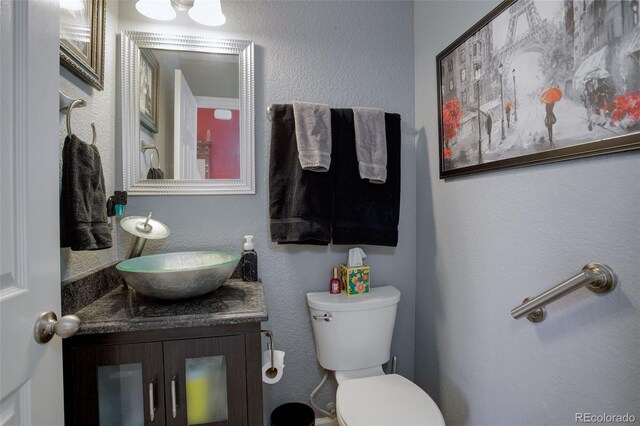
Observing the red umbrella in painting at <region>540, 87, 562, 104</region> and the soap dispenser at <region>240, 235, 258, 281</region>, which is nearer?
the red umbrella in painting at <region>540, 87, 562, 104</region>

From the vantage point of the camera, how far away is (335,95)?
4.60 feet

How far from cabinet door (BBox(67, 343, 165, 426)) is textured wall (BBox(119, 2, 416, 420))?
1.82ft

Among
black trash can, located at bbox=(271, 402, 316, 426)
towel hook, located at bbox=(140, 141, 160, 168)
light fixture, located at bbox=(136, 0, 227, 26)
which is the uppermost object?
light fixture, located at bbox=(136, 0, 227, 26)

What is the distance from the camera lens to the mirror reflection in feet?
4.13

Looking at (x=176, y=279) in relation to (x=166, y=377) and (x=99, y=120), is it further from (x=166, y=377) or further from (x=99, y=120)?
(x=99, y=120)

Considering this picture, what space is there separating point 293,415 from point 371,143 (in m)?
1.34

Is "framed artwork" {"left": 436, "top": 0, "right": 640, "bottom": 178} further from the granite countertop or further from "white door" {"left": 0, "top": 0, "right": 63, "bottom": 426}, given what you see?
"white door" {"left": 0, "top": 0, "right": 63, "bottom": 426}

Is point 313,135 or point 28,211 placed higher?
point 313,135

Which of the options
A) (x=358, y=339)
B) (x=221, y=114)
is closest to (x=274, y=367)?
(x=358, y=339)

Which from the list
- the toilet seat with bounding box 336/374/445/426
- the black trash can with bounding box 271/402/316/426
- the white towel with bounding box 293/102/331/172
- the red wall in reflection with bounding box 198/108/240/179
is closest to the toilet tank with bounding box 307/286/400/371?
the toilet seat with bounding box 336/374/445/426

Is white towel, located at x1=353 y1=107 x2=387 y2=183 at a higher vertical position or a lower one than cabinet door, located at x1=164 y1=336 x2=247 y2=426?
higher

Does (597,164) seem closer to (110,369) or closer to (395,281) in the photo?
(395,281)

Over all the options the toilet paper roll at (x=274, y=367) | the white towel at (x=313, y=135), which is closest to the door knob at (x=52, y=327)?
the toilet paper roll at (x=274, y=367)

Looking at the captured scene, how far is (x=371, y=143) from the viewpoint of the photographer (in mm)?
1289
